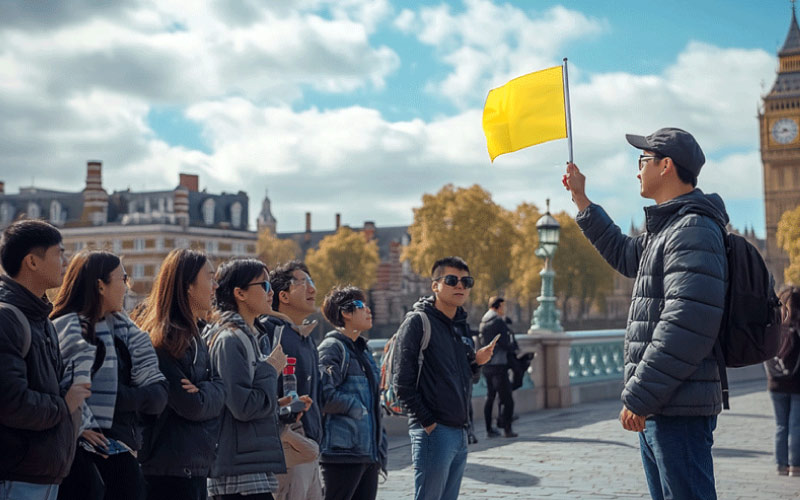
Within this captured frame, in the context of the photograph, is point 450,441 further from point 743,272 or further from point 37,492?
point 37,492

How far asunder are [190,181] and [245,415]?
4046 inches

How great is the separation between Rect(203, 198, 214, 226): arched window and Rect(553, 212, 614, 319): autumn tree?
3966cm

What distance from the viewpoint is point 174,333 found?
4957 mm

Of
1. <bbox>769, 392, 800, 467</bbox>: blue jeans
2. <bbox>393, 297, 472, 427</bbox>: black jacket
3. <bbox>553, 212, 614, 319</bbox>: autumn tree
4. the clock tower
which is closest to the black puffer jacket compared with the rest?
<bbox>393, 297, 472, 427</bbox>: black jacket

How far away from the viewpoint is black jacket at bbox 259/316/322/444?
5.85m

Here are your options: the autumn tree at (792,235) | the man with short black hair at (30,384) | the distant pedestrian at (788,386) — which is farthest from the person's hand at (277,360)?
the autumn tree at (792,235)

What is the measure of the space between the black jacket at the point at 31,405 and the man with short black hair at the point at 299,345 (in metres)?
1.72

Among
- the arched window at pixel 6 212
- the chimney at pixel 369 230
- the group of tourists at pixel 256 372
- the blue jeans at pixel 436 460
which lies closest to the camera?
the group of tourists at pixel 256 372

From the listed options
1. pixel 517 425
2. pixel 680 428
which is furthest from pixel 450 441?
pixel 517 425

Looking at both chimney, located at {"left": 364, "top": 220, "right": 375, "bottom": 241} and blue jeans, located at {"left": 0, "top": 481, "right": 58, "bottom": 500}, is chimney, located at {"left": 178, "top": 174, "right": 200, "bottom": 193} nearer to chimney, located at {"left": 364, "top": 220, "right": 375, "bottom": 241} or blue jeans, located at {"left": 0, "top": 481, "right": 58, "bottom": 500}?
chimney, located at {"left": 364, "top": 220, "right": 375, "bottom": 241}

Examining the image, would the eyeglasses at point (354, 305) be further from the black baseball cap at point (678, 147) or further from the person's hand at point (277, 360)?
the black baseball cap at point (678, 147)

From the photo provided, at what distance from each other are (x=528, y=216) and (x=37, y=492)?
7088 centimetres

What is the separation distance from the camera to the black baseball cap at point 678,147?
4781 mm

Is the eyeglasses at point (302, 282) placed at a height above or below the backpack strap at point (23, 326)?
above
